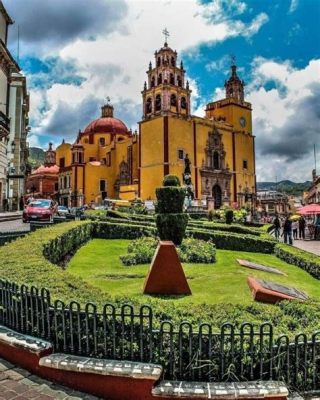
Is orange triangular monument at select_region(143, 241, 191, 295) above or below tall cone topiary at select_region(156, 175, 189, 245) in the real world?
below

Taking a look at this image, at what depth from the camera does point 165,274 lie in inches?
286

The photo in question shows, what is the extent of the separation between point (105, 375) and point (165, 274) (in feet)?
11.5

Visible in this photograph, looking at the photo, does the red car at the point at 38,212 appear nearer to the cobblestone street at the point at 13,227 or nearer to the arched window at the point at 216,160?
the cobblestone street at the point at 13,227

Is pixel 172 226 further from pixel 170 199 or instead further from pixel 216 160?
pixel 216 160

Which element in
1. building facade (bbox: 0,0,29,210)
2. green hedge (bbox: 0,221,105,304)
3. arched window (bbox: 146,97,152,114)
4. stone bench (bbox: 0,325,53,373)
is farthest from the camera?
arched window (bbox: 146,97,152,114)

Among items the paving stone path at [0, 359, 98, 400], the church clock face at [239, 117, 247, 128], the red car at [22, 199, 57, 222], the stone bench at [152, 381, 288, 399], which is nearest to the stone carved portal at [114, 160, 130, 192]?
the church clock face at [239, 117, 247, 128]

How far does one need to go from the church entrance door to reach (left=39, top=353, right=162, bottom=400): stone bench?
152 feet

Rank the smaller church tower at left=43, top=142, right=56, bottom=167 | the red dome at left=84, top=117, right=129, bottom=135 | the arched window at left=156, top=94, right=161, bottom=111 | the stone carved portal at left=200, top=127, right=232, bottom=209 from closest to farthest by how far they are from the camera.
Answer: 1. the arched window at left=156, top=94, right=161, bottom=111
2. the stone carved portal at left=200, top=127, right=232, bottom=209
3. the red dome at left=84, top=117, right=129, bottom=135
4. the smaller church tower at left=43, top=142, right=56, bottom=167

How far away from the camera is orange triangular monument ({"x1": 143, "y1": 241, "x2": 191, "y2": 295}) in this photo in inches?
285

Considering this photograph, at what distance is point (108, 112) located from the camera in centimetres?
6288

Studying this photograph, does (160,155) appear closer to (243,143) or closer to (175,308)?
(243,143)

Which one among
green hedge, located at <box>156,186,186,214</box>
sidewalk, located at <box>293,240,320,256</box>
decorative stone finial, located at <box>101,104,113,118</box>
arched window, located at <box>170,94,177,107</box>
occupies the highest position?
decorative stone finial, located at <box>101,104,113,118</box>

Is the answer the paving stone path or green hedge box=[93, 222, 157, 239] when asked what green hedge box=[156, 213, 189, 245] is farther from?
the paving stone path

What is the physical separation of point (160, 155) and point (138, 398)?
4207 cm
